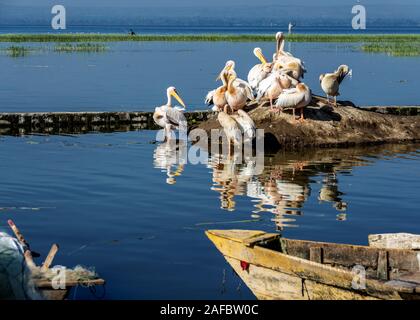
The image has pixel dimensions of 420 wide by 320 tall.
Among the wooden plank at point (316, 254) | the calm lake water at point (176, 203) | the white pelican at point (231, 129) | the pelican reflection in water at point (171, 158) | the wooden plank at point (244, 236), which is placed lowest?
the calm lake water at point (176, 203)

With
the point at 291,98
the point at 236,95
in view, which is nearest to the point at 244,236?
the point at 291,98

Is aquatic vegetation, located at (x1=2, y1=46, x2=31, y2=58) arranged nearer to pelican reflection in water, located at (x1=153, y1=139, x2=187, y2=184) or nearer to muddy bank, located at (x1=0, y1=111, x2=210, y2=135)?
muddy bank, located at (x1=0, y1=111, x2=210, y2=135)

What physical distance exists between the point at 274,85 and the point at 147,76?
28.7 meters

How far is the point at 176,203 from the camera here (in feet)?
61.4

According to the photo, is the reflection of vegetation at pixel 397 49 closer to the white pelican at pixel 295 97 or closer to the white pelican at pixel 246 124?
the white pelican at pixel 295 97

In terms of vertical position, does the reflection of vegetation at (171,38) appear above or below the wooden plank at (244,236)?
above

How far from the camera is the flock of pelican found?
25.4 metres

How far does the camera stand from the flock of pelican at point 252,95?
25.4 meters

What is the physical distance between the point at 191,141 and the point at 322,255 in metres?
14.7

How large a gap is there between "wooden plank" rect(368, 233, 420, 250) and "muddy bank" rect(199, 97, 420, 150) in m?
12.2

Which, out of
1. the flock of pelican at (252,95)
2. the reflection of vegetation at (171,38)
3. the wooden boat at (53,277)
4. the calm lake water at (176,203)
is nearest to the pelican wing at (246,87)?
the flock of pelican at (252,95)

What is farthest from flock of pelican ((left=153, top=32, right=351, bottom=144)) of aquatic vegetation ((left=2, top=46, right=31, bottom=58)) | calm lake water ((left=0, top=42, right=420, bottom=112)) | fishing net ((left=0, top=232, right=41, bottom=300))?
aquatic vegetation ((left=2, top=46, right=31, bottom=58))

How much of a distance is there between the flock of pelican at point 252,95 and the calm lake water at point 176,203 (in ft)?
3.33

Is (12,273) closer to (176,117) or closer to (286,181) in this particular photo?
(286,181)
